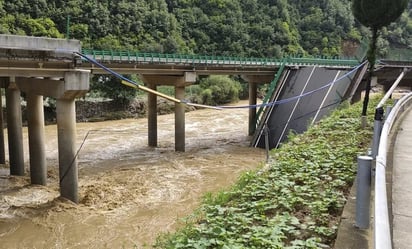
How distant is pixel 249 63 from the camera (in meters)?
29.5

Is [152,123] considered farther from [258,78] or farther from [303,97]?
[258,78]

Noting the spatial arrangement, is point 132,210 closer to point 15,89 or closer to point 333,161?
point 333,161

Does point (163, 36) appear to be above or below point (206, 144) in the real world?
above

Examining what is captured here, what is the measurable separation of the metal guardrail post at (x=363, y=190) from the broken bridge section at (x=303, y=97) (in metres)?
18.3

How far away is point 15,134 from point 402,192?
17.7 metres

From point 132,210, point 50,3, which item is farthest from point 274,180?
point 50,3

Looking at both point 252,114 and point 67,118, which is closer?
point 67,118

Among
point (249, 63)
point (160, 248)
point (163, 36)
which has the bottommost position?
point (160, 248)

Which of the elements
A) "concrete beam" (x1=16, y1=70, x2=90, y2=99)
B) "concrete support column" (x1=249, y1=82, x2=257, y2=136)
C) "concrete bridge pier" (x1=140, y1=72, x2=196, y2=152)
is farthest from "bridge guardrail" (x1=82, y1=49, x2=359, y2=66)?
"concrete beam" (x1=16, y1=70, x2=90, y2=99)

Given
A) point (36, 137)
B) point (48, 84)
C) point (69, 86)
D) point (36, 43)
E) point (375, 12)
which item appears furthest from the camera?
point (36, 137)

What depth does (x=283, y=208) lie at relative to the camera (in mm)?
5660

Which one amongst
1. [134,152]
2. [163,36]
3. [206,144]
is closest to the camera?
[134,152]

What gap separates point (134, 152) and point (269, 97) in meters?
9.66

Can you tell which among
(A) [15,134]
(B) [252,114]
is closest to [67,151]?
(A) [15,134]
